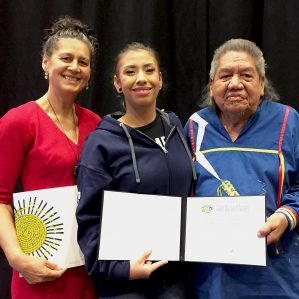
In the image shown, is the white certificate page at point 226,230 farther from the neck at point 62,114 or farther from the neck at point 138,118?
the neck at point 62,114

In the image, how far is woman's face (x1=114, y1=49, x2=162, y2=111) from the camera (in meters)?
1.38

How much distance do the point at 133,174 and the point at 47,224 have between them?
0.31 metres

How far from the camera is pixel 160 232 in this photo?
1.25 metres

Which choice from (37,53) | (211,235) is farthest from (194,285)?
(37,53)

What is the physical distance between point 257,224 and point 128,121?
52cm

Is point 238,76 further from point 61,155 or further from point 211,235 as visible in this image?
point 61,155

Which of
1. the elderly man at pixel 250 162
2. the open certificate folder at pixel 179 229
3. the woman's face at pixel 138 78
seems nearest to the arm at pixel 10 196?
the open certificate folder at pixel 179 229

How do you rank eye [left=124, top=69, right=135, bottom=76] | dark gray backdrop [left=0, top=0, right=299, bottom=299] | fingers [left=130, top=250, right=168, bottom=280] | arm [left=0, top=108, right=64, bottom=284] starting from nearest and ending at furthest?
fingers [left=130, top=250, right=168, bottom=280] → arm [left=0, top=108, right=64, bottom=284] → eye [left=124, top=69, right=135, bottom=76] → dark gray backdrop [left=0, top=0, right=299, bottom=299]

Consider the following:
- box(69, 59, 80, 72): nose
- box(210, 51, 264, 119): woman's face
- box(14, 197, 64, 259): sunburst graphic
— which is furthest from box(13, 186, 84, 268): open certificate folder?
box(210, 51, 264, 119): woman's face

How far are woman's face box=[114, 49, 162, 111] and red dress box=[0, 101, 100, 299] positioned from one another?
0.83 feet

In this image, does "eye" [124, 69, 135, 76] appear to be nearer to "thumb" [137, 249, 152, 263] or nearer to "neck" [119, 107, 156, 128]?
"neck" [119, 107, 156, 128]

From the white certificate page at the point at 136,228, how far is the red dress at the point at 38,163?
8.7 inches

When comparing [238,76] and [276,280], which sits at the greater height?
[238,76]

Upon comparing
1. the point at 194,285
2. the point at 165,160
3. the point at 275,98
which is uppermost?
the point at 275,98
